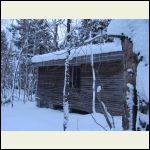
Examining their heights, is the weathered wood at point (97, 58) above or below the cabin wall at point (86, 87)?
above

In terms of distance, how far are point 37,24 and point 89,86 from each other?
29.8 ft

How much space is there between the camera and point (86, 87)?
15.3m

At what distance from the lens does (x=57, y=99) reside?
17.5m

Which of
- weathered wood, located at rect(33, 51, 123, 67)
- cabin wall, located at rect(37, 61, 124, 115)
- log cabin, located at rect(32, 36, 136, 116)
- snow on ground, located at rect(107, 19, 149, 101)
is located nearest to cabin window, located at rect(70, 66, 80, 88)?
log cabin, located at rect(32, 36, 136, 116)

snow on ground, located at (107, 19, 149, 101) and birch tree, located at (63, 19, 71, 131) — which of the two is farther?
birch tree, located at (63, 19, 71, 131)

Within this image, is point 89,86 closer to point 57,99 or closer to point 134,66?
point 57,99

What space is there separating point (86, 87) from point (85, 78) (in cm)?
44

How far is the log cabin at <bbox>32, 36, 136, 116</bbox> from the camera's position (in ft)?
41.4

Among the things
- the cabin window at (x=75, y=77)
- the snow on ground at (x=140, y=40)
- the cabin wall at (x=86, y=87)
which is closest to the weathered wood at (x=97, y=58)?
the cabin wall at (x=86, y=87)

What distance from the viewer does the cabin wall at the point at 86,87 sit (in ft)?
43.9

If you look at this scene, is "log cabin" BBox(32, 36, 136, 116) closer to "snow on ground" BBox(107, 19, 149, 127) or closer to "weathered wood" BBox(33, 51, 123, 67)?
"weathered wood" BBox(33, 51, 123, 67)

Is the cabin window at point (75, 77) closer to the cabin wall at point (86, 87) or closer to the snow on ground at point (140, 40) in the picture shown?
the cabin wall at point (86, 87)

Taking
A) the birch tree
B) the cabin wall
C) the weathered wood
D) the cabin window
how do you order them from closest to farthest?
the birch tree, the weathered wood, the cabin wall, the cabin window

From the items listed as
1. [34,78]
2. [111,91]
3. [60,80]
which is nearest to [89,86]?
[111,91]
